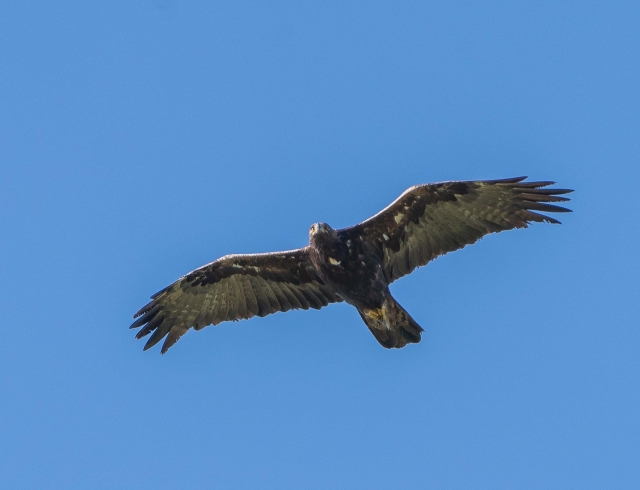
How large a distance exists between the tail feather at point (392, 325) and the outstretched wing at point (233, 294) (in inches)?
51.3

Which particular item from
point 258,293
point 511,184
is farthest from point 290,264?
point 511,184

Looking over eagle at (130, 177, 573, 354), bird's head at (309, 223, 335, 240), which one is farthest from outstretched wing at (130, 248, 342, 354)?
bird's head at (309, 223, 335, 240)

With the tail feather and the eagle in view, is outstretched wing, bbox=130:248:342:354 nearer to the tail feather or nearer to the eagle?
the eagle

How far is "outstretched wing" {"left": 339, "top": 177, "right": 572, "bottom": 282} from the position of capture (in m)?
17.0

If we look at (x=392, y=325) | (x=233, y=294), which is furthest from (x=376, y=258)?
(x=233, y=294)

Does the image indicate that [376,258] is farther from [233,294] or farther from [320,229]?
[233,294]

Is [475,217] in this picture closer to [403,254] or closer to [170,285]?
[403,254]

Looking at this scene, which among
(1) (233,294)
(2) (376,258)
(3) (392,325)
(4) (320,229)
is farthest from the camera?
(1) (233,294)

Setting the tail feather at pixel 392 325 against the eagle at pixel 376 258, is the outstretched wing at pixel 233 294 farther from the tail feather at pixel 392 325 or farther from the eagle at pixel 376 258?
the tail feather at pixel 392 325

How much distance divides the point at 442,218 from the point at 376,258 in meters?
1.26

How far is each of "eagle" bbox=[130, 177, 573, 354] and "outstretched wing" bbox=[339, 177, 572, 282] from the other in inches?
0.6

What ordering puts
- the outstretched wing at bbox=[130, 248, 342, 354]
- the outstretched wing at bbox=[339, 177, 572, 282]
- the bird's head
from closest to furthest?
the bird's head → the outstretched wing at bbox=[339, 177, 572, 282] → the outstretched wing at bbox=[130, 248, 342, 354]

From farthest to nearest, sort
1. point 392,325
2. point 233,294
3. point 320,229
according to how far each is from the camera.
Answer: point 233,294, point 392,325, point 320,229

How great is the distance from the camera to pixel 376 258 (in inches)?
679
